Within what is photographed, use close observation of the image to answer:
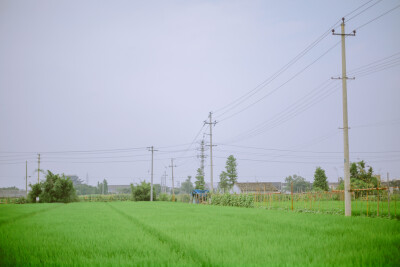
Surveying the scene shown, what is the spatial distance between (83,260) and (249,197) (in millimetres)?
27747

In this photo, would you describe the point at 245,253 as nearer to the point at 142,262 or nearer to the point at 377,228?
the point at 142,262

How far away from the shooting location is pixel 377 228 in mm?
10125

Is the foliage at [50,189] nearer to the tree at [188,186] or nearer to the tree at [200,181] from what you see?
the tree at [200,181]

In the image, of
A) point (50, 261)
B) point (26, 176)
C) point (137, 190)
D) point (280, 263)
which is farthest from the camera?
point (26, 176)

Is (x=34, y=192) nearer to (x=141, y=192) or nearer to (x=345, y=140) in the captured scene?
(x=141, y=192)

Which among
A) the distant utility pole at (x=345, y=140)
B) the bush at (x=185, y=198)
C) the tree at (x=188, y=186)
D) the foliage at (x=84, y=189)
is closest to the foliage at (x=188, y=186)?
the tree at (x=188, y=186)

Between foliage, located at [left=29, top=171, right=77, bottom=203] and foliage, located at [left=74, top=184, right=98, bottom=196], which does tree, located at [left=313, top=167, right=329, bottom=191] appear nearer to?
foliage, located at [left=29, top=171, right=77, bottom=203]

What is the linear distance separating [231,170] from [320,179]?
28653mm

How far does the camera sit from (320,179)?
6022cm

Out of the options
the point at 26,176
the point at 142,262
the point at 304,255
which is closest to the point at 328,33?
the point at 304,255

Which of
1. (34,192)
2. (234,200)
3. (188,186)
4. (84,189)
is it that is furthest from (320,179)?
(84,189)

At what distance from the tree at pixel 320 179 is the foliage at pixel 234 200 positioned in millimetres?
25241

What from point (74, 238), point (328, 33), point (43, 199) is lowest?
point (43, 199)

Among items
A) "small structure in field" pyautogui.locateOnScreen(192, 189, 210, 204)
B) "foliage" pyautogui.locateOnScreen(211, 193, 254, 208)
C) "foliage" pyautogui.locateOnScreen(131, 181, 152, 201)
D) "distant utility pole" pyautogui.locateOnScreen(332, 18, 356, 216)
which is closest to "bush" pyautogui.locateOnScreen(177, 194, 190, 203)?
"foliage" pyautogui.locateOnScreen(131, 181, 152, 201)
